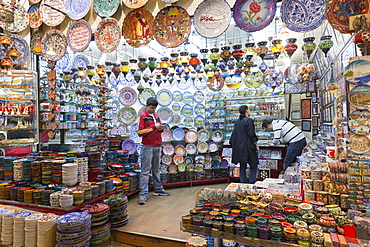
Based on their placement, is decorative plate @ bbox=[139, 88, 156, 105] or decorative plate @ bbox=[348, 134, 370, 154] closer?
decorative plate @ bbox=[348, 134, 370, 154]

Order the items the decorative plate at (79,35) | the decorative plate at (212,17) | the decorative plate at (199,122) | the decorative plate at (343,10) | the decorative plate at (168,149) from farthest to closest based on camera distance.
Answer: the decorative plate at (199,122), the decorative plate at (168,149), the decorative plate at (79,35), the decorative plate at (212,17), the decorative plate at (343,10)

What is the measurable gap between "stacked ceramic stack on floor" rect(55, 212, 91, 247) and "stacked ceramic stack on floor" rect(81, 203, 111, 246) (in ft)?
0.66

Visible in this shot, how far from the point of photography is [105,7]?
359 centimetres

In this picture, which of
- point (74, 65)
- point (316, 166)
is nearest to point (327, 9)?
point (316, 166)

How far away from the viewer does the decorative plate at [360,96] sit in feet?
6.23

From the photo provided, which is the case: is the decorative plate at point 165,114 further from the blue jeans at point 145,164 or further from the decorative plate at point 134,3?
the decorative plate at point 134,3

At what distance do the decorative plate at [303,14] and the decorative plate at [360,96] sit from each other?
92 cm

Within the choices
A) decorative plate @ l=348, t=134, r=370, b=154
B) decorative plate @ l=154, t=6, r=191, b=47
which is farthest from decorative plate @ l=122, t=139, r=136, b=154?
decorative plate @ l=348, t=134, r=370, b=154

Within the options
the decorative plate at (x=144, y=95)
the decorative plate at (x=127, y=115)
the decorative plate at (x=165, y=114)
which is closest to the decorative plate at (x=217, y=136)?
the decorative plate at (x=165, y=114)

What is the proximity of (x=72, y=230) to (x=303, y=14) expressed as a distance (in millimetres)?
3185

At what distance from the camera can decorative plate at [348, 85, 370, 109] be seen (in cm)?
190

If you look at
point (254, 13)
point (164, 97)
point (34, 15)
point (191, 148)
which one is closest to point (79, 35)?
point (34, 15)

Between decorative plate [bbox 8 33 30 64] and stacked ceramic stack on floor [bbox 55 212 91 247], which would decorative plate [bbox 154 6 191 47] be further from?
decorative plate [bbox 8 33 30 64]

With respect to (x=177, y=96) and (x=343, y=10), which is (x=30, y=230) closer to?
(x=343, y=10)
